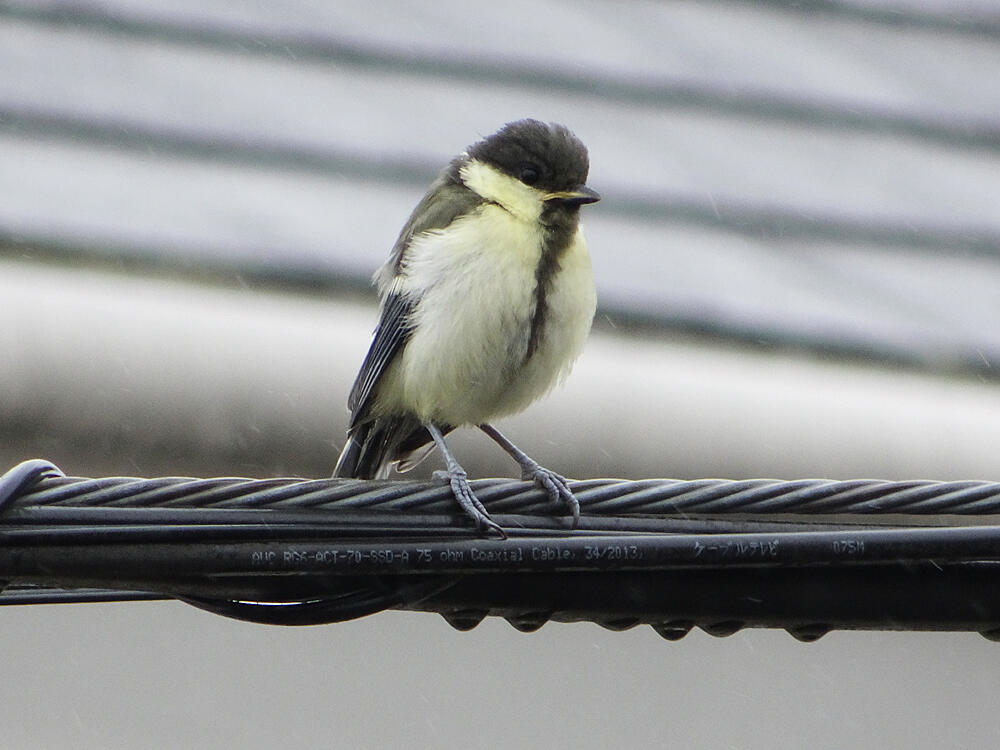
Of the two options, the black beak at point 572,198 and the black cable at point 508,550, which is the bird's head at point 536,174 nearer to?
the black beak at point 572,198

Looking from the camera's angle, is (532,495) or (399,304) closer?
(532,495)

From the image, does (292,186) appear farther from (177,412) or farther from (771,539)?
(771,539)

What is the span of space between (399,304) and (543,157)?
60 centimetres

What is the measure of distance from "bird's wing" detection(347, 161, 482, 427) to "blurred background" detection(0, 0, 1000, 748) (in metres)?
0.70

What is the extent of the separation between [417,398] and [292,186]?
7.81ft

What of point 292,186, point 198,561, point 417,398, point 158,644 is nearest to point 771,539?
point 198,561

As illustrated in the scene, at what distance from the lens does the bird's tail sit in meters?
4.24

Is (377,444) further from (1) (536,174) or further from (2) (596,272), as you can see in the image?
(2) (596,272)

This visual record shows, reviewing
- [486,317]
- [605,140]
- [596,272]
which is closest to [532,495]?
[486,317]

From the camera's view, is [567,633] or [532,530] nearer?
[532,530]

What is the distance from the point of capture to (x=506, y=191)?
4.04m

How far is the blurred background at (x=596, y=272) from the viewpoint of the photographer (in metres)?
4.77

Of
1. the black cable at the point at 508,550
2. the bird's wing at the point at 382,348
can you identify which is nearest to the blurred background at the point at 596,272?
the bird's wing at the point at 382,348

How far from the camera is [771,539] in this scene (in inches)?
94.7
